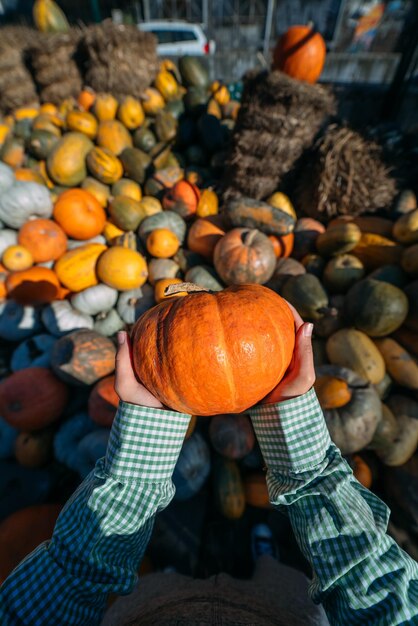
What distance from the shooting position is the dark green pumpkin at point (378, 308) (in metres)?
2.85

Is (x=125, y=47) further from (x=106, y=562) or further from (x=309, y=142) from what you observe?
(x=106, y=562)

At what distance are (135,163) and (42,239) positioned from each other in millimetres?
2364

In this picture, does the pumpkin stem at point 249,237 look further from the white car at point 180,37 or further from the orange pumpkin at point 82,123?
the white car at point 180,37

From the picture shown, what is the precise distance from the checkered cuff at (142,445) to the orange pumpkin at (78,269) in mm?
2792

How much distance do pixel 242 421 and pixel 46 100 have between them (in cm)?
928

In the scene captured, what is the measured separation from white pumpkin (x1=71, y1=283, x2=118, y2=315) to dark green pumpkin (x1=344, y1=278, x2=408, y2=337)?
10.4 ft

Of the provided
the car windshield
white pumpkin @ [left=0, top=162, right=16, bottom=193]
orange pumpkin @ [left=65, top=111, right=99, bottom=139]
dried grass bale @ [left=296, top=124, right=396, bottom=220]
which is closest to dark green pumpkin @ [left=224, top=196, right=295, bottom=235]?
dried grass bale @ [left=296, top=124, right=396, bottom=220]

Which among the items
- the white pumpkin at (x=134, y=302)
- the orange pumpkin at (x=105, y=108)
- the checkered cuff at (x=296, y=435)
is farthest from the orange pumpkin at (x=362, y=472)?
the orange pumpkin at (x=105, y=108)

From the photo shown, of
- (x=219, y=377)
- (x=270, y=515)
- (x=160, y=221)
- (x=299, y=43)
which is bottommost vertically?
(x=270, y=515)

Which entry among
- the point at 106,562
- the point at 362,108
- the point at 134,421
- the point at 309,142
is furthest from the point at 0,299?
the point at 362,108

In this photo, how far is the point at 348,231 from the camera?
351 cm

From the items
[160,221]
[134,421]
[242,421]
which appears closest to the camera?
[134,421]

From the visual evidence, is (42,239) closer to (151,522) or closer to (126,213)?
(126,213)

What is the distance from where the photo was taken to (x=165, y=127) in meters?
5.53
